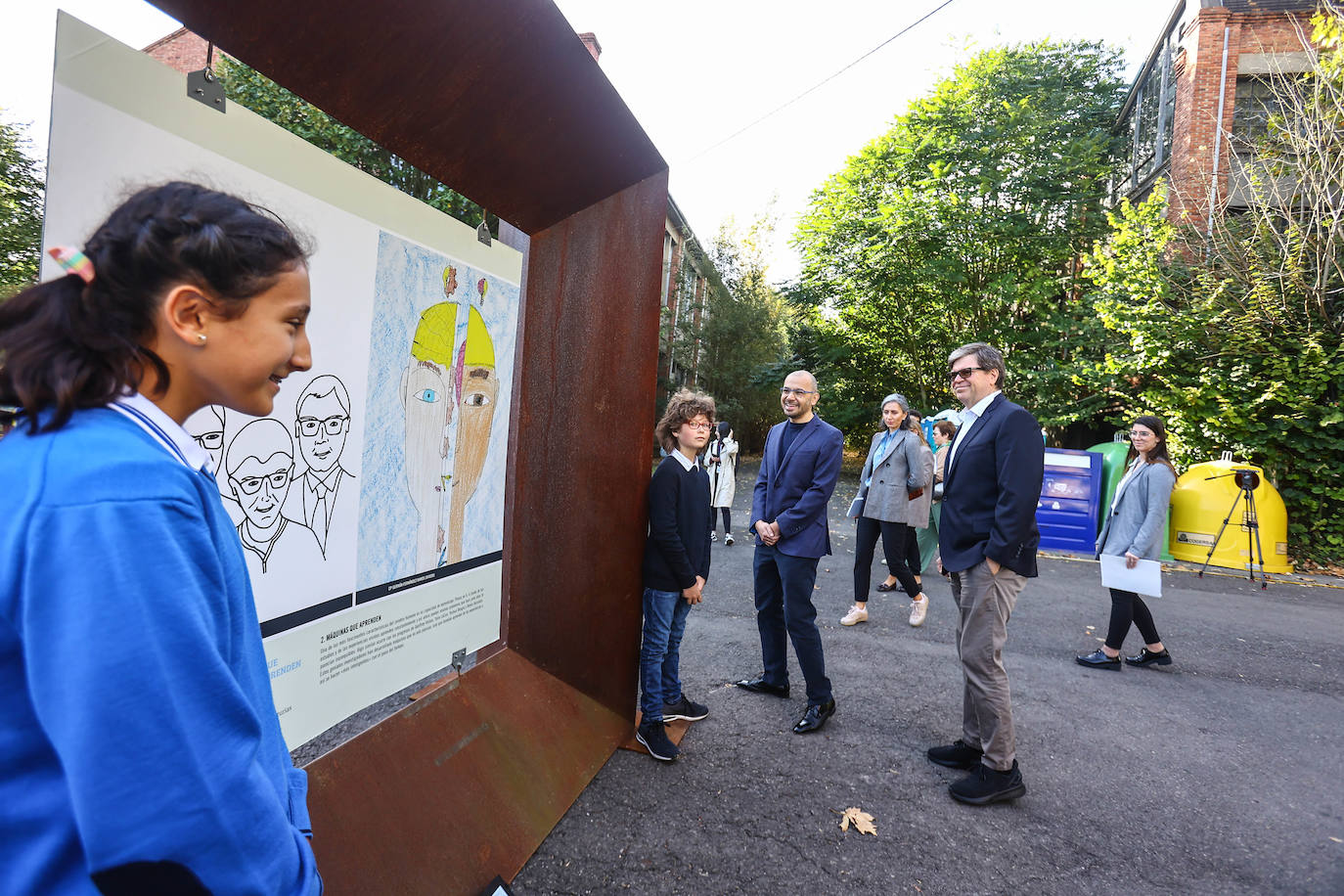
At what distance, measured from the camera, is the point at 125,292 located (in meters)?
0.89

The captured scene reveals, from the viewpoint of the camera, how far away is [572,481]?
129 inches

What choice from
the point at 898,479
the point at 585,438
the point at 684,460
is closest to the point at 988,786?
the point at 684,460

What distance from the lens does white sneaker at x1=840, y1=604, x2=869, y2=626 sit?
618cm

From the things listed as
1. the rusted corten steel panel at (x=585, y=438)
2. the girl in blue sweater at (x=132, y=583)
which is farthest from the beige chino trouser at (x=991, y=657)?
the girl in blue sweater at (x=132, y=583)

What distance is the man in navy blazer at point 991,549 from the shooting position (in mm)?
3289

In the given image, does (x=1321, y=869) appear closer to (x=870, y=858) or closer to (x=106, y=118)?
(x=870, y=858)

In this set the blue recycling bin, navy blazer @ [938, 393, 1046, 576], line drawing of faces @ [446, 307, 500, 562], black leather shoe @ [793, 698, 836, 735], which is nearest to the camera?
line drawing of faces @ [446, 307, 500, 562]

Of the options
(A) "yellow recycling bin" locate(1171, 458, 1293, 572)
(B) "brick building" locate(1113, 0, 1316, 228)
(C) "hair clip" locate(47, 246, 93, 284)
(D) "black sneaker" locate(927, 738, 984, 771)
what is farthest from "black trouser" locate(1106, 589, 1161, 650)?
(B) "brick building" locate(1113, 0, 1316, 228)

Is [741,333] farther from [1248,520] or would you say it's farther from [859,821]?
[859,821]

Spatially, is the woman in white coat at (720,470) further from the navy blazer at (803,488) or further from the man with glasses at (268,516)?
the man with glasses at (268,516)

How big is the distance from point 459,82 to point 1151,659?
6.16 m

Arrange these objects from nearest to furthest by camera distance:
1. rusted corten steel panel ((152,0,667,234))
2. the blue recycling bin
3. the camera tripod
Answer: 1. rusted corten steel panel ((152,0,667,234))
2. the camera tripod
3. the blue recycling bin

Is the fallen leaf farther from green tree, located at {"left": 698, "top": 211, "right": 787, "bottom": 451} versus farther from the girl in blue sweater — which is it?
green tree, located at {"left": 698, "top": 211, "right": 787, "bottom": 451}

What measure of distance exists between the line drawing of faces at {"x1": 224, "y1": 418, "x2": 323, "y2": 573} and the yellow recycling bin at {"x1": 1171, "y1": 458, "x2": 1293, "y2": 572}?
11.0 m
